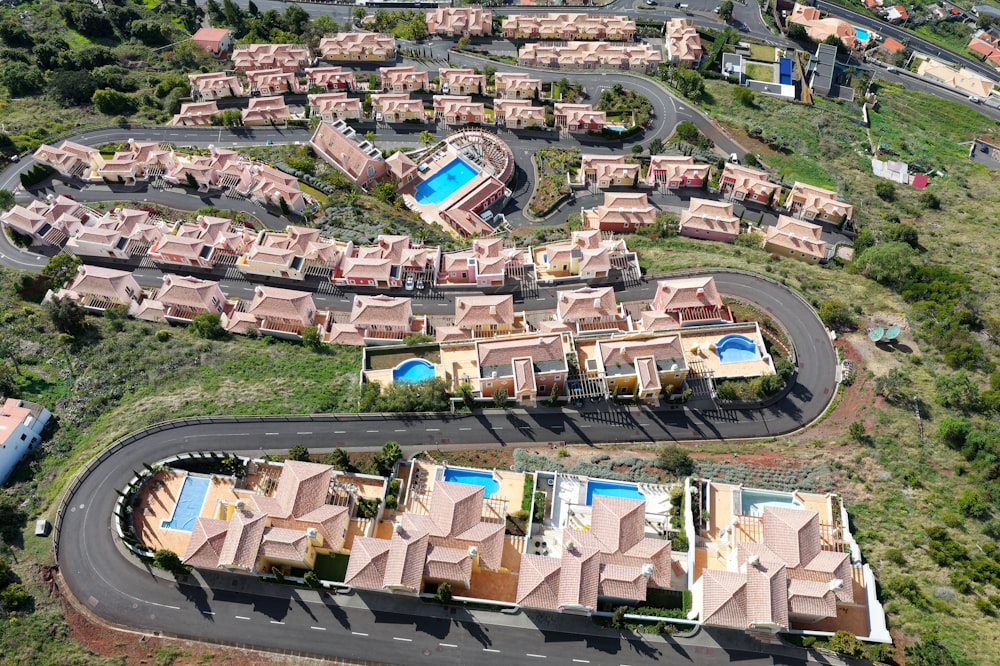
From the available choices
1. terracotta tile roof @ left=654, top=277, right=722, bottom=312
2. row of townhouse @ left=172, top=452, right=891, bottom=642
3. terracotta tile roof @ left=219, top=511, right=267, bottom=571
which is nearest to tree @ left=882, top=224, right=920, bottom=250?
terracotta tile roof @ left=654, top=277, right=722, bottom=312

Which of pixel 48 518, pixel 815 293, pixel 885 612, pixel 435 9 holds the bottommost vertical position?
pixel 48 518

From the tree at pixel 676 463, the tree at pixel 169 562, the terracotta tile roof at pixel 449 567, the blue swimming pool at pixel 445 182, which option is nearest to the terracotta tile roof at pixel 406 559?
the terracotta tile roof at pixel 449 567

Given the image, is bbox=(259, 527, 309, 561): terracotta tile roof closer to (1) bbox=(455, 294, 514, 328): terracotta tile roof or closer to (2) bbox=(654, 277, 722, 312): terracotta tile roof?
(1) bbox=(455, 294, 514, 328): terracotta tile roof

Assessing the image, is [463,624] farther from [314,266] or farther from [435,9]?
[435,9]

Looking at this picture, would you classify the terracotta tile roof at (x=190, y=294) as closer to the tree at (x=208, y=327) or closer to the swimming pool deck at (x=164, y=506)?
the tree at (x=208, y=327)

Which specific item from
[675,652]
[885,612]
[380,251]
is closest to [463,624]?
[675,652]

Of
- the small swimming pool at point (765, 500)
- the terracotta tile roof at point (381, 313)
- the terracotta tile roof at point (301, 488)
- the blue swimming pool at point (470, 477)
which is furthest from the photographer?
the terracotta tile roof at point (381, 313)
